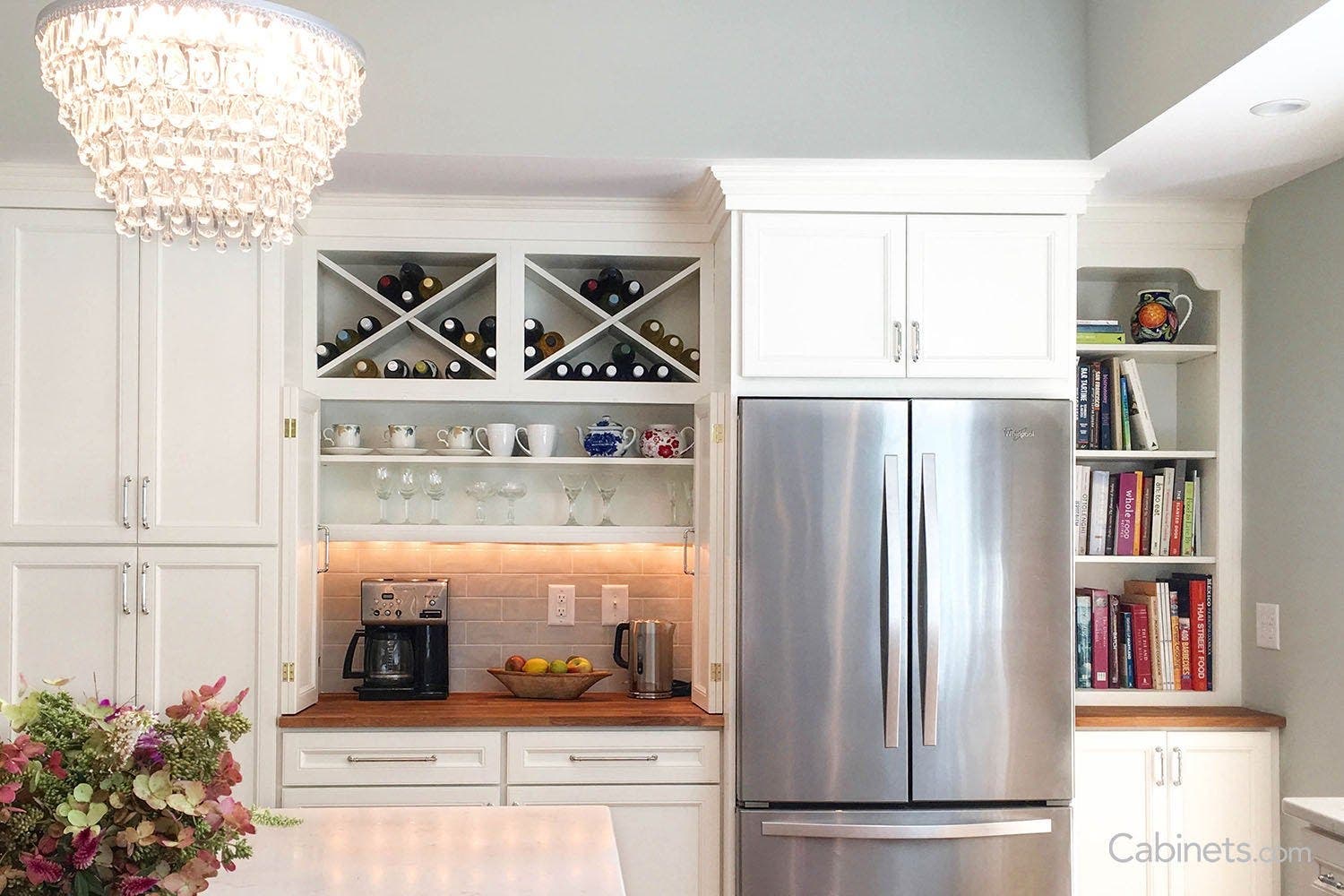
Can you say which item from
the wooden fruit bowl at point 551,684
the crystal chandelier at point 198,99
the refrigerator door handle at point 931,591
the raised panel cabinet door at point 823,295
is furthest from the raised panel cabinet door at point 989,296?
the crystal chandelier at point 198,99

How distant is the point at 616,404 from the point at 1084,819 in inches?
73.0

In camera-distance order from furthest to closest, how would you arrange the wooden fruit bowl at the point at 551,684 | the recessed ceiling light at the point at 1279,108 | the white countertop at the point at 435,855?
the wooden fruit bowl at the point at 551,684 → the recessed ceiling light at the point at 1279,108 → the white countertop at the point at 435,855

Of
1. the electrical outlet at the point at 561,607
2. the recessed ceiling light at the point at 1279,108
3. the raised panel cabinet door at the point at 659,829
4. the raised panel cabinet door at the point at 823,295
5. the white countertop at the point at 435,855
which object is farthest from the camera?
the electrical outlet at the point at 561,607

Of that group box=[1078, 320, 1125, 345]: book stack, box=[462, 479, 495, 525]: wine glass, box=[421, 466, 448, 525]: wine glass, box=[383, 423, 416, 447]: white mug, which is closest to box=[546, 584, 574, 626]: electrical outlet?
box=[462, 479, 495, 525]: wine glass

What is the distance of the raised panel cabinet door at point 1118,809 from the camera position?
11.0ft

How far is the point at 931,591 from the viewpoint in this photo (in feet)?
10.4

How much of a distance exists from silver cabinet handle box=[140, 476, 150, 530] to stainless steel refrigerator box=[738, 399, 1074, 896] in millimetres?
1665

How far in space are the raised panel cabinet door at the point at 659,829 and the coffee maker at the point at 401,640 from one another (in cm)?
51

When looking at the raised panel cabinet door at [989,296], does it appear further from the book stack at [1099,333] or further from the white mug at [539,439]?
the white mug at [539,439]

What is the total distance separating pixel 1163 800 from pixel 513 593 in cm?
207

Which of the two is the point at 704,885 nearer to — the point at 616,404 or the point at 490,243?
the point at 616,404

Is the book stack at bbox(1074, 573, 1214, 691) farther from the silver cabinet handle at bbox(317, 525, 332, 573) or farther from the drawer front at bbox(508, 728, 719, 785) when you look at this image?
the silver cabinet handle at bbox(317, 525, 332, 573)

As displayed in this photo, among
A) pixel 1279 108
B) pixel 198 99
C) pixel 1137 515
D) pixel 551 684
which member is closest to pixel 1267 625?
pixel 1137 515

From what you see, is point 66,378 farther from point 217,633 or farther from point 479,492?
point 479,492
